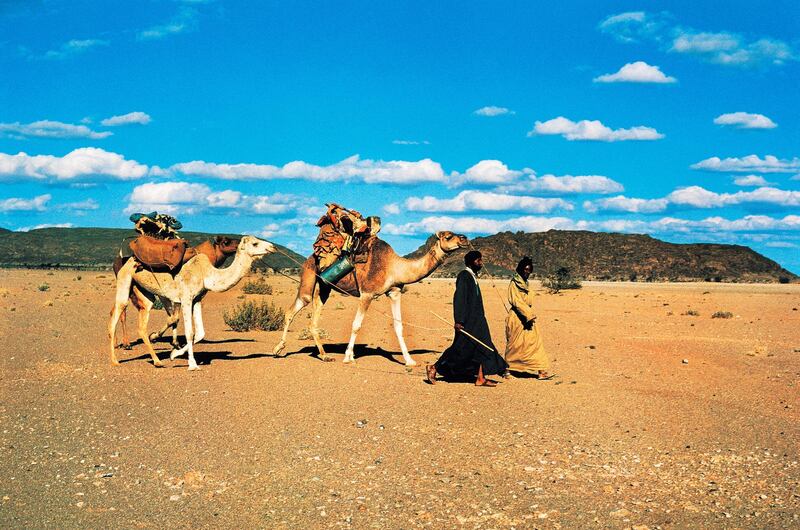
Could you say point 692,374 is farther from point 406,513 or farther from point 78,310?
point 78,310

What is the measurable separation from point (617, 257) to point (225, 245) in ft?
327

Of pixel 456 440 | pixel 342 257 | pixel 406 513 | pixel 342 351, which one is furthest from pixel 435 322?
pixel 406 513

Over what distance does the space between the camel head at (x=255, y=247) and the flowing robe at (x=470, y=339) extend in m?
3.99

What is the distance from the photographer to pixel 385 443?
936 centimetres

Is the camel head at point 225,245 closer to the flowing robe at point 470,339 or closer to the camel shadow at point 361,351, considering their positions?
the camel shadow at point 361,351

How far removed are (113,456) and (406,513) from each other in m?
3.84

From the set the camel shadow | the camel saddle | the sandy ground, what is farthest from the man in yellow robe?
the camel saddle

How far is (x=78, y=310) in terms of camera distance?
28.9 metres

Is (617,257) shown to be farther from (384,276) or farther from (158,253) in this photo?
(158,253)

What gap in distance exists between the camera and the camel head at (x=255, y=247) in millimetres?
14719

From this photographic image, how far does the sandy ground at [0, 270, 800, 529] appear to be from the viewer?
7125 millimetres

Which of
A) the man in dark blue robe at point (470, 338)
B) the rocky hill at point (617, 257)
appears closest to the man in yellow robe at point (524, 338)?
the man in dark blue robe at point (470, 338)

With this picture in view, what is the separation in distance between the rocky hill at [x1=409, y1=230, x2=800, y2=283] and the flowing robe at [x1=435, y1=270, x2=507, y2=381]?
284 feet

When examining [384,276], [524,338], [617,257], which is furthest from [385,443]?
[617,257]
